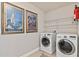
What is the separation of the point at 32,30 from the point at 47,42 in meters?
0.72

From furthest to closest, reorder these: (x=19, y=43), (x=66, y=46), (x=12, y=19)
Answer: (x=66, y=46) < (x=19, y=43) < (x=12, y=19)

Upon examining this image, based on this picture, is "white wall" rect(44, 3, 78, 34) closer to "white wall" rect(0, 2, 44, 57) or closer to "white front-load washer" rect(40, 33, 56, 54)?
"white front-load washer" rect(40, 33, 56, 54)

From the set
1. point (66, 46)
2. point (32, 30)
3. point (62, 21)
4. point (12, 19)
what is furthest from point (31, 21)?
point (66, 46)

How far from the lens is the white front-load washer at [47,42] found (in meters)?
2.99

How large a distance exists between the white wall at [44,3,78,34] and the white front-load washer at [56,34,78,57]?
72cm

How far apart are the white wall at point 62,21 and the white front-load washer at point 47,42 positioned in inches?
24.1

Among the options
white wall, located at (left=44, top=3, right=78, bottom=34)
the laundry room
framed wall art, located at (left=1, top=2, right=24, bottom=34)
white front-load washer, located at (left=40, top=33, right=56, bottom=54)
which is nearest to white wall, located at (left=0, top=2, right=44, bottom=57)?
the laundry room

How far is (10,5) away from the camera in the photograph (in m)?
2.06

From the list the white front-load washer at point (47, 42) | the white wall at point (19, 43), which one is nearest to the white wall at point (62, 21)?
the white front-load washer at point (47, 42)

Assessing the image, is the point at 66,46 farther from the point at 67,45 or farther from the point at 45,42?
the point at 45,42

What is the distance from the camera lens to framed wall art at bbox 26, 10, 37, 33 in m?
2.73

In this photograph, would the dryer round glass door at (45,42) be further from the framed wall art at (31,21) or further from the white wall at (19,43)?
the framed wall art at (31,21)

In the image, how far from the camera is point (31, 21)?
116 inches

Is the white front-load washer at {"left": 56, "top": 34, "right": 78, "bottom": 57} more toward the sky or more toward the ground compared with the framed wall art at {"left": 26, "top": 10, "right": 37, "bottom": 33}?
more toward the ground
